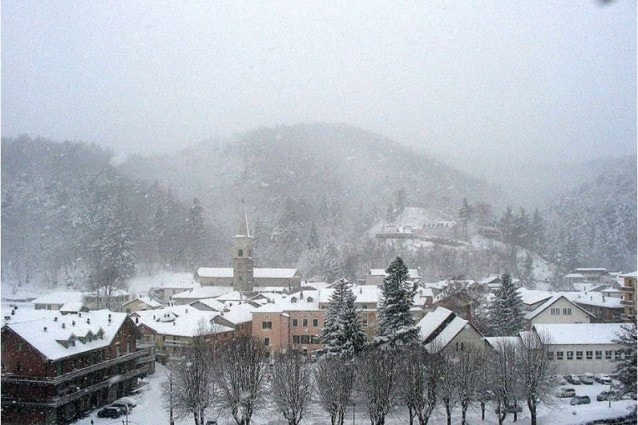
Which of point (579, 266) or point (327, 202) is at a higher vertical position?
point (327, 202)

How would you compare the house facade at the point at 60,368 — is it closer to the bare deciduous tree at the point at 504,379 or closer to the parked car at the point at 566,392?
the bare deciduous tree at the point at 504,379

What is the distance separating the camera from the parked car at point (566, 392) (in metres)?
28.5

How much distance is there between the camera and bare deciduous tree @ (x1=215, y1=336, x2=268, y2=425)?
24.1m

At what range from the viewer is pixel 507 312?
3881 centimetres

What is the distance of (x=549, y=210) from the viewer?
102938mm

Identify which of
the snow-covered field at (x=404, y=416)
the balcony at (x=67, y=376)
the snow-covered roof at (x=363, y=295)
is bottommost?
the snow-covered field at (x=404, y=416)

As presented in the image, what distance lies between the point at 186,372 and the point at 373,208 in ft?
293

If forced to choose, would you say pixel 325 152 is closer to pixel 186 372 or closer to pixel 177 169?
pixel 177 169

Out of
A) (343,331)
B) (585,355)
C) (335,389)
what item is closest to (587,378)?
(585,355)

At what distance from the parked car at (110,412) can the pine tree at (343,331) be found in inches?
425

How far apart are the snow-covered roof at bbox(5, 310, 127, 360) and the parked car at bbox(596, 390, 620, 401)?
25.3m

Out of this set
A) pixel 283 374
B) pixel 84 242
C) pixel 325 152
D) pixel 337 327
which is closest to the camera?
pixel 283 374

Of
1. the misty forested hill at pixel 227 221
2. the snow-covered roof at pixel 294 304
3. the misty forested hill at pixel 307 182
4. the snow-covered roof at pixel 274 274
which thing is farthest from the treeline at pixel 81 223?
the snow-covered roof at pixel 294 304

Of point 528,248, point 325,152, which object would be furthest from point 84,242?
point 325,152
